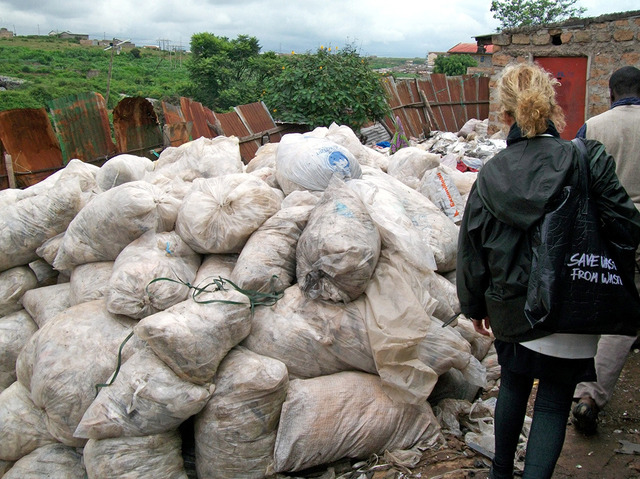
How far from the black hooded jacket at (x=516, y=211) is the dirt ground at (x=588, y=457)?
821 millimetres

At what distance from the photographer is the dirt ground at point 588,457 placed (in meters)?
2.35

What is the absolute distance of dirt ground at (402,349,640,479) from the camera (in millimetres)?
2352

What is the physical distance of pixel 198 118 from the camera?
651 centimetres

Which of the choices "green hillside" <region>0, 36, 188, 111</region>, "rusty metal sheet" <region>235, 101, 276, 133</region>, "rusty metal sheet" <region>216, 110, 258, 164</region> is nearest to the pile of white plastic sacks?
"rusty metal sheet" <region>216, 110, 258, 164</region>

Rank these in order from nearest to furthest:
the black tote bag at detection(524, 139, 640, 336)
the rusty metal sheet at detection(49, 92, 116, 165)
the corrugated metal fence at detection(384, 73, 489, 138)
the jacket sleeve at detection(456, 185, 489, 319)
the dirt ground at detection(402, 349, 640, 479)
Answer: the black tote bag at detection(524, 139, 640, 336), the jacket sleeve at detection(456, 185, 489, 319), the dirt ground at detection(402, 349, 640, 479), the rusty metal sheet at detection(49, 92, 116, 165), the corrugated metal fence at detection(384, 73, 489, 138)

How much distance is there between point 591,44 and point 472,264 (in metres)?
6.83

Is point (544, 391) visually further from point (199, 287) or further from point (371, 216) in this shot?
point (199, 287)

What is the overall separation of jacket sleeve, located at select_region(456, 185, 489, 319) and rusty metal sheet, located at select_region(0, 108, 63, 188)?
4.55 metres

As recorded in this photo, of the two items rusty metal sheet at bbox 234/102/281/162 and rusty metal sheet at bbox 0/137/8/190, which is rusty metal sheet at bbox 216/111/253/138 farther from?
rusty metal sheet at bbox 0/137/8/190

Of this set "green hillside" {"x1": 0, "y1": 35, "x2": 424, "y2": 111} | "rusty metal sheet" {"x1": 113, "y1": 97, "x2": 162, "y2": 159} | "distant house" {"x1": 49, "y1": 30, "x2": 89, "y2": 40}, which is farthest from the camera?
"distant house" {"x1": 49, "y1": 30, "x2": 89, "y2": 40}

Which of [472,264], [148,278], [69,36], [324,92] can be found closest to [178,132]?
[324,92]

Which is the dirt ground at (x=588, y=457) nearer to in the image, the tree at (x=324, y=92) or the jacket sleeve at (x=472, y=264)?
the jacket sleeve at (x=472, y=264)

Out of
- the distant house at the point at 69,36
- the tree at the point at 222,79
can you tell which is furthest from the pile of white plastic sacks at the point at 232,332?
the distant house at the point at 69,36

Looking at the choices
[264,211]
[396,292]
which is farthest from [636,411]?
[264,211]
